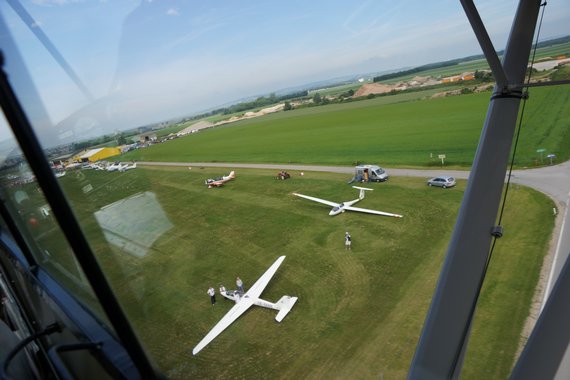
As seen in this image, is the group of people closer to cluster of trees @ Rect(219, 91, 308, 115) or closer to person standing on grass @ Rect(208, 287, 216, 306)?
person standing on grass @ Rect(208, 287, 216, 306)

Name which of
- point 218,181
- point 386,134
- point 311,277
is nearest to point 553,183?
point 311,277

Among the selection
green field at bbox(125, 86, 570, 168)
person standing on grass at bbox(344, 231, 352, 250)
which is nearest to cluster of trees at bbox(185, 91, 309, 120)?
green field at bbox(125, 86, 570, 168)

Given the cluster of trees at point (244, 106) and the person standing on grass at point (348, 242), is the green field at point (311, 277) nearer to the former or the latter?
the person standing on grass at point (348, 242)

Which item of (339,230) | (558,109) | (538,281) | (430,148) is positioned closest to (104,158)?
(538,281)

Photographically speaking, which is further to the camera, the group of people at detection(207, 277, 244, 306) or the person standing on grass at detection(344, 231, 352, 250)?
the person standing on grass at detection(344, 231, 352, 250)

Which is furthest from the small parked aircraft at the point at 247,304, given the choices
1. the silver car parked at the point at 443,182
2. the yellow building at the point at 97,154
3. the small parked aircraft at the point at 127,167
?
the silver car parked at the point at 443,182

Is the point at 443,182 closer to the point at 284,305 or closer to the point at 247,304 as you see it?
the point at 284,305

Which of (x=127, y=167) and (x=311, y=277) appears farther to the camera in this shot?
(x=311, y=277)
